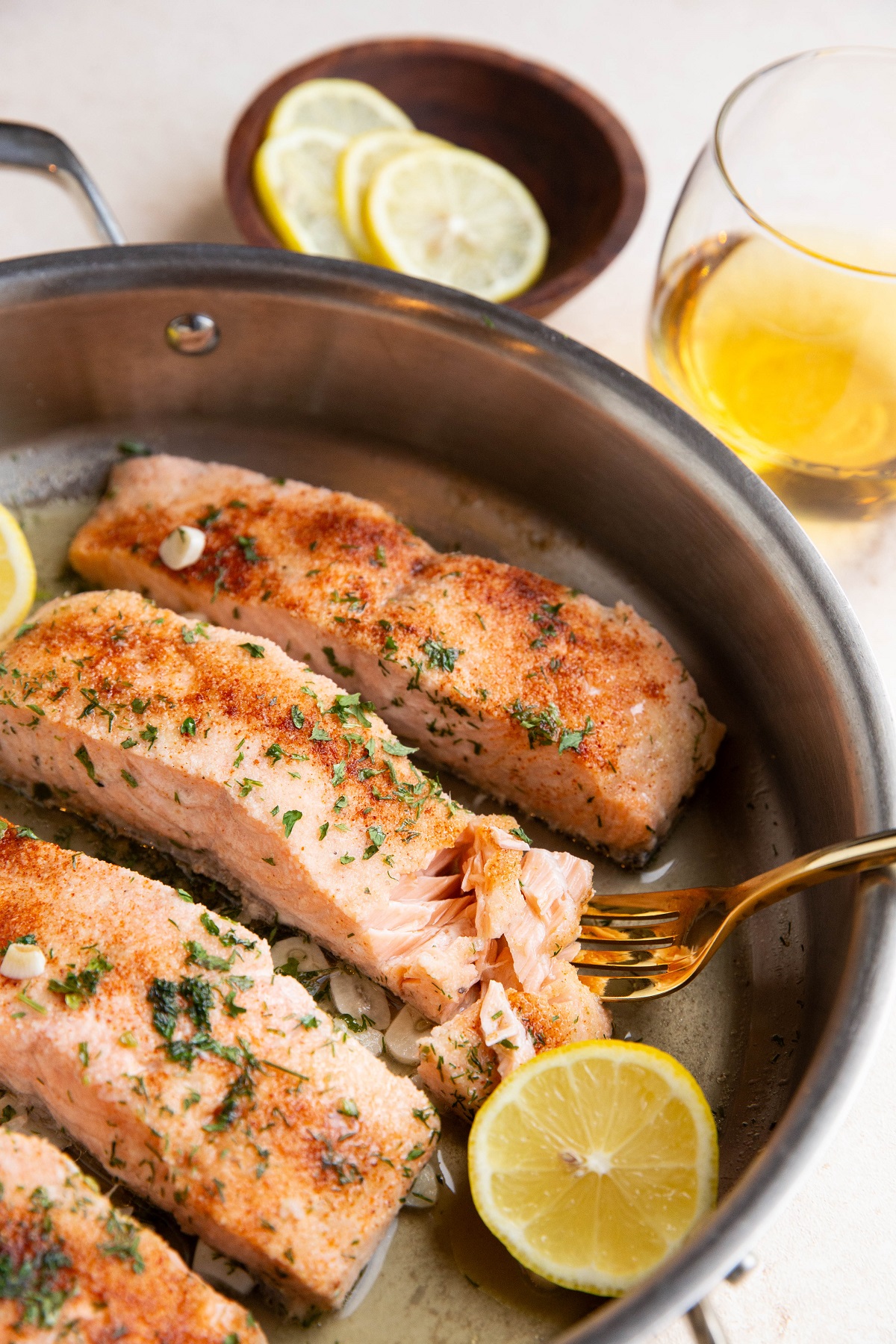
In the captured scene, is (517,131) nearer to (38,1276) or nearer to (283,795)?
(283,795)

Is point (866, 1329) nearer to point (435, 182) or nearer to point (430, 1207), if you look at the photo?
point (430, 1207)

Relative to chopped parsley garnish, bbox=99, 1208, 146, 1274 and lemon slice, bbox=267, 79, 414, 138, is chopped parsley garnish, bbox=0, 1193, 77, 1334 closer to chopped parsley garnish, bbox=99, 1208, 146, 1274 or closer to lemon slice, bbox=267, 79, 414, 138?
chopped parsley garnish, bbox=99, 1208, 146, 1274

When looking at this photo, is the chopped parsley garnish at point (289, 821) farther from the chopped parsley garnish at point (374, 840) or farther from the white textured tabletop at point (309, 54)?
the white textured tabletop at point (309, 54)

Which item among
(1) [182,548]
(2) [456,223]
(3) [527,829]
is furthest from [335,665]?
(2) [456,223]

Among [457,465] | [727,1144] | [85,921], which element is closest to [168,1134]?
[85,921]

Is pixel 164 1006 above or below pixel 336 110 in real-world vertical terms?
below

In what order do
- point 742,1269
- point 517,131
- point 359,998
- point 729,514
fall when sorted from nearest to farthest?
1. point 742,1269
2. point 359,998
3. point 729,514
4. point 517,131

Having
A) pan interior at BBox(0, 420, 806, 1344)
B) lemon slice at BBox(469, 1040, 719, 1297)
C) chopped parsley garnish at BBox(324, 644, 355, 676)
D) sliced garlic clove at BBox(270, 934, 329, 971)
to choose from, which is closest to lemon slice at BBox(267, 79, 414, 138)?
pan interior at BBox(0, 420, 806, 1344)
